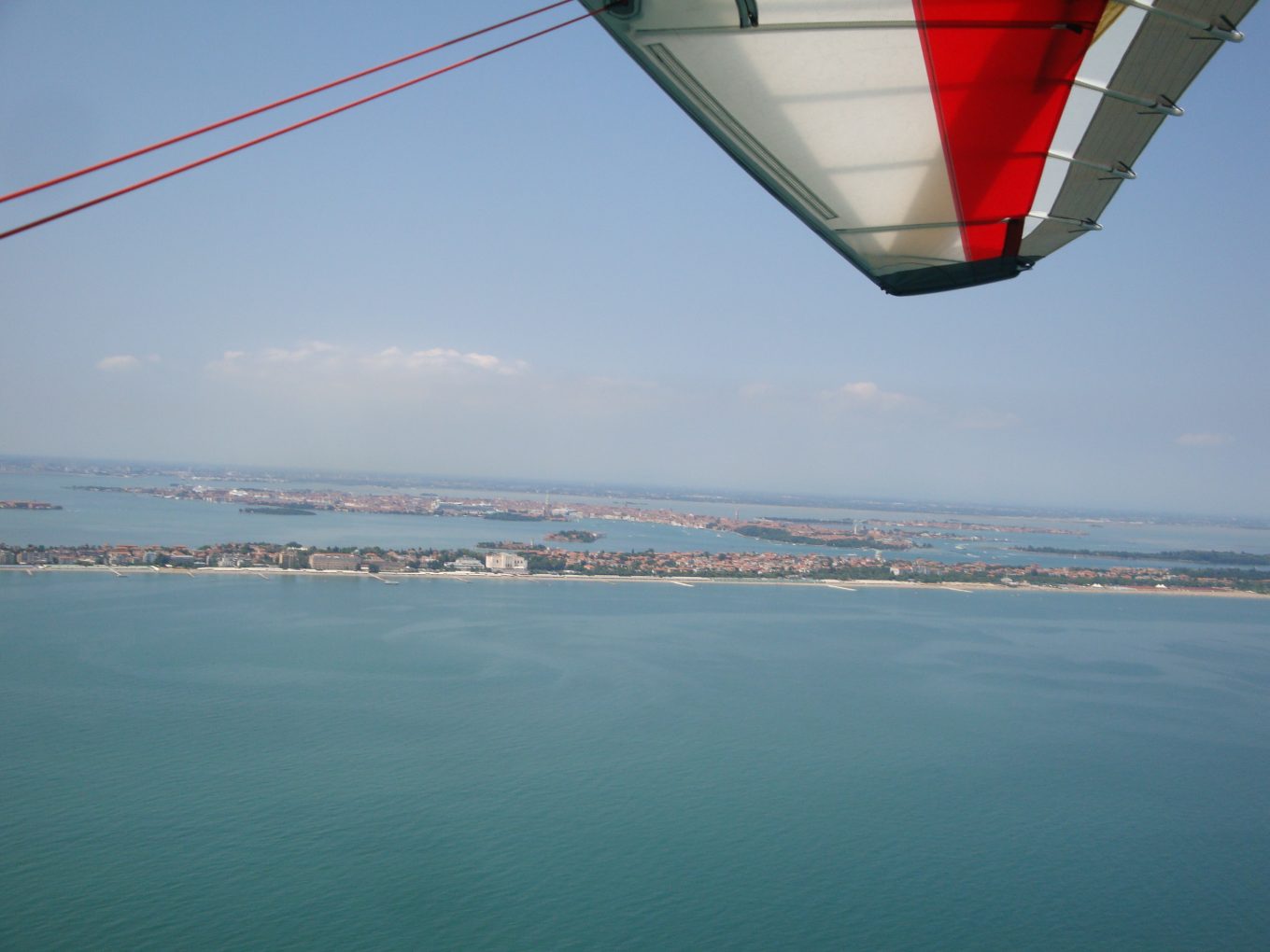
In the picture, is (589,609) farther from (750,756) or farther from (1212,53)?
(1212,53)

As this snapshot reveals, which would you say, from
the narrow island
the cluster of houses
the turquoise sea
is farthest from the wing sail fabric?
the cluster of houses

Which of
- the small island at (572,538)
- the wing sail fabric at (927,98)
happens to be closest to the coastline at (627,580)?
the small island at (572,538)

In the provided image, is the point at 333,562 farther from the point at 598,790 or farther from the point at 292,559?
the point at 598,790

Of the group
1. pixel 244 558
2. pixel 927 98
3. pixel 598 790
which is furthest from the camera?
pixel 244 558

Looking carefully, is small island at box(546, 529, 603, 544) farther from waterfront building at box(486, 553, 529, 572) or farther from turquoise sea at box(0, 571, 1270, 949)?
turquoise sea at box(0, 571, 1270, 949)

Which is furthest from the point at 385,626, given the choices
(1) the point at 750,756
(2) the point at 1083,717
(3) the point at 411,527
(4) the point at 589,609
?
(3) the point at 411,527

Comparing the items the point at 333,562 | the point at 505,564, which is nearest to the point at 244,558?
the point at 333,562
